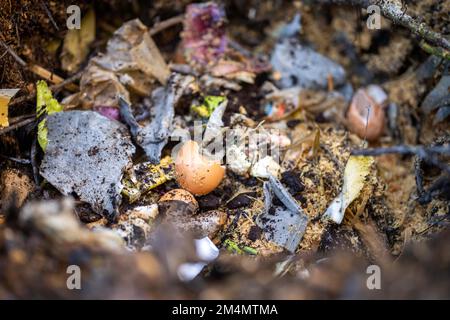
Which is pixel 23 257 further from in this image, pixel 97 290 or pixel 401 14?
pixel 401 14

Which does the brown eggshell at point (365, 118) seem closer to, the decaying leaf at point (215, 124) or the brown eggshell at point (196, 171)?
the decaying leaf at point (215, 124)

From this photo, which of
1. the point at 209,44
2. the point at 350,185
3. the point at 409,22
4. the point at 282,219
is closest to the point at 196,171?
the point at 282,219

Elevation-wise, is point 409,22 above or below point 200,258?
above

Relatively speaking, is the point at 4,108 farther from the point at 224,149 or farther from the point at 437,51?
the point at 437,51

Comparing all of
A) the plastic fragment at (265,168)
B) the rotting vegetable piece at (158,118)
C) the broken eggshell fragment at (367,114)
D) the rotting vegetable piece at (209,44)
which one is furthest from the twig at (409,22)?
the rotting vegetable piece at (158,118)
